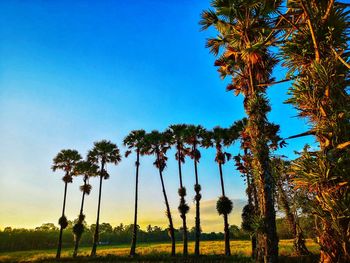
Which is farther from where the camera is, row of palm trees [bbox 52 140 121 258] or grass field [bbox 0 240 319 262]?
row of palm trees [bbox 52 140 121 258]

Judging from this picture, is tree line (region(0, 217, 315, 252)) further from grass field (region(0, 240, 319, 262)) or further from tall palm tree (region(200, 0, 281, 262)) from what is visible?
tall palm tree (region(200, 0, 281, 262))

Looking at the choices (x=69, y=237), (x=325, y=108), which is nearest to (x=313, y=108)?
(x=325, y=108)

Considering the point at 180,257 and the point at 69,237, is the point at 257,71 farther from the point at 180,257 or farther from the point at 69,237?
the point at 69,237

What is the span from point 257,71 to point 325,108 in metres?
5.33

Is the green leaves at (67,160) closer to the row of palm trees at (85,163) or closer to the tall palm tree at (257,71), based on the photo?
the row of palm trees at (85,163)

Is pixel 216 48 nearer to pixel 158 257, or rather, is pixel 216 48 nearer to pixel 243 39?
pixel 243 39

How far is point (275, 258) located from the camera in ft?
27.3

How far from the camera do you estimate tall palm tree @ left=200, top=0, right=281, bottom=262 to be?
340 inches

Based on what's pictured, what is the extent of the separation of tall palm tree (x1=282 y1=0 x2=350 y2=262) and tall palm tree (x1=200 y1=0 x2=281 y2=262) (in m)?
1.00

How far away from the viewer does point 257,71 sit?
11.5 m

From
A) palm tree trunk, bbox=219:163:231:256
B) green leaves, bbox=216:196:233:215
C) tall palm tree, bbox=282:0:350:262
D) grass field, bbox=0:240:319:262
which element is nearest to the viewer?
tall palm tree, bbox=282:0:350:262

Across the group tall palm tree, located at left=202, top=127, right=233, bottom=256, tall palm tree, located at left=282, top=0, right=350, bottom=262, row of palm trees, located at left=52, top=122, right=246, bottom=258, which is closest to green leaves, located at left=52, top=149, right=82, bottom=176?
row of palm trees, located at left=52, top=122, right=246, bottom=258

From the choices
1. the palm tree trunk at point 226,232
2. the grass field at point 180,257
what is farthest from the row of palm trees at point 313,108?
the palm tree trunk at point 226,232

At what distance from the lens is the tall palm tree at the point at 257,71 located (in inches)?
340
